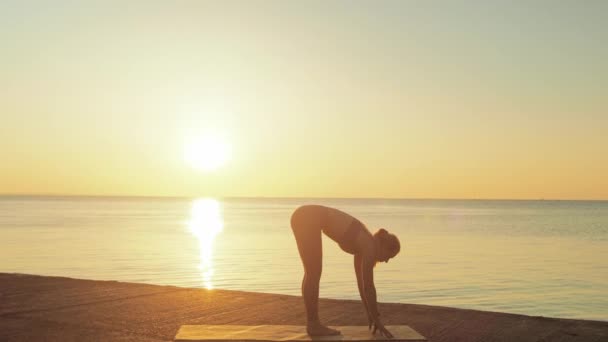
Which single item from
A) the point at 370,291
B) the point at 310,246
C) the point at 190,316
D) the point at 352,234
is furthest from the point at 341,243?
the point at 190,316

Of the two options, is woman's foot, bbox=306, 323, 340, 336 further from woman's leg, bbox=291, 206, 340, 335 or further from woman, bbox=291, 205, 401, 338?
woman's leg, bbox=291, 206, 340, 335

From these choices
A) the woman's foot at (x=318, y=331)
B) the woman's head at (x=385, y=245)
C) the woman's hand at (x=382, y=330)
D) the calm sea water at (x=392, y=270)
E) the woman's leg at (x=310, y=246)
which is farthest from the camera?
the calm sea water at (x=392, y=270)

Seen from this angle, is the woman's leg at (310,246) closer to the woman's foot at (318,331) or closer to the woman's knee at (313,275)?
the woman's knee at (313,275)

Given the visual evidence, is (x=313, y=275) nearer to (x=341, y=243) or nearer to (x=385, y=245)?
(x=341, y=243)

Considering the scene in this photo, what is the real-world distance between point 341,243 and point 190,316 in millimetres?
3340

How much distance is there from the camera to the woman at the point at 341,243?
306 inches

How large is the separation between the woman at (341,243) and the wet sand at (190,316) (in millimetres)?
1667

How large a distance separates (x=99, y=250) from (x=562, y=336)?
28.1 metres

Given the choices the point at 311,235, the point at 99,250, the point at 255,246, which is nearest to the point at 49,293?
the point at 311,235

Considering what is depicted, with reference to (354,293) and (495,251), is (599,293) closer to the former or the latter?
(354,293)

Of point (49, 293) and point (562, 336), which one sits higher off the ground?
point (49, 293)

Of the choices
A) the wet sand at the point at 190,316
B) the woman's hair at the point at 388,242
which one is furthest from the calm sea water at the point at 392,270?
the woman's hair at the point at 388,242

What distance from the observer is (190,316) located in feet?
33.6

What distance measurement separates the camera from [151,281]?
68.7ft
